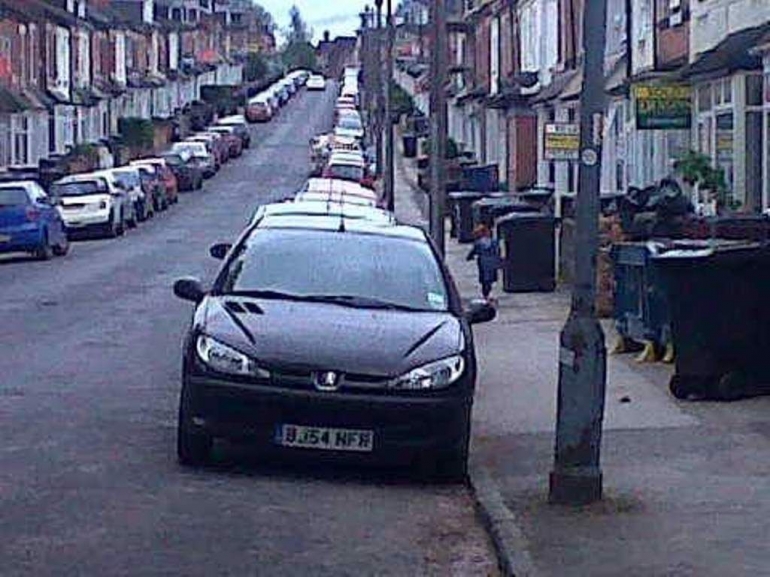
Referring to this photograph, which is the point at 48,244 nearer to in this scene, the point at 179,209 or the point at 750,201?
the point at 750,201

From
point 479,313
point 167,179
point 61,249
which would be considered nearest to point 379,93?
point 167,179

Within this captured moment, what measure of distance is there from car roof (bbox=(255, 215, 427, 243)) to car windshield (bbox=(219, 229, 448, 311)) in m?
0.11

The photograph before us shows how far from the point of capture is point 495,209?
34344mm

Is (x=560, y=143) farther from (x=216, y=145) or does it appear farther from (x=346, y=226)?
(x=216, y=145)

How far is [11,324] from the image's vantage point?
23.4 meters

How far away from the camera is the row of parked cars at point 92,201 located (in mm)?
39156

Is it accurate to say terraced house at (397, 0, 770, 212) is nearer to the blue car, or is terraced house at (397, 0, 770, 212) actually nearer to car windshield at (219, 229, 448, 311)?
car windshield at (219, 229, 448, 311)

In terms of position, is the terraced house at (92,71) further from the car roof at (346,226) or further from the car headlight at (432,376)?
the car headlight at (432,376)

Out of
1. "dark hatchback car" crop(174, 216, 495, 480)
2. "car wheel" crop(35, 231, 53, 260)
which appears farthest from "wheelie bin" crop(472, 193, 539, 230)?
"dark hatchback car" crop(174, 216, 495, 480)

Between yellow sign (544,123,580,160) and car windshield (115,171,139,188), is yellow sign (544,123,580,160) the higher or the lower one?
the higher one

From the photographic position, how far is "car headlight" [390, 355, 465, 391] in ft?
39.2

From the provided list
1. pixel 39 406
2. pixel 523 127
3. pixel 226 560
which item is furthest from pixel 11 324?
pixel 523 127

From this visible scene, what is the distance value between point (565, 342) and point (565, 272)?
1911cm

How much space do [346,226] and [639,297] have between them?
4816 mm
